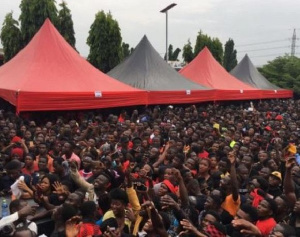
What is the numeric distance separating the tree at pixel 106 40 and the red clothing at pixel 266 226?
2029 centimetres

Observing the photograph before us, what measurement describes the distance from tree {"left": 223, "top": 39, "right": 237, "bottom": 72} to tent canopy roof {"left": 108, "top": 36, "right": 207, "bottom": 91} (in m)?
30.7

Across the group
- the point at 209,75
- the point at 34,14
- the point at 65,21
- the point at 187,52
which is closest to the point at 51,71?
the point at 209,75

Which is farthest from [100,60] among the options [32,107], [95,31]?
[32,107]

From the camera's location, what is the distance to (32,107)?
11812 millimetres

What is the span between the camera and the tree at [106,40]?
23.3 m

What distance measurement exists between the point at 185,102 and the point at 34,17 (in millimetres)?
11852

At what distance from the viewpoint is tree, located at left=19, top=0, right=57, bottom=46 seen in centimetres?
2339

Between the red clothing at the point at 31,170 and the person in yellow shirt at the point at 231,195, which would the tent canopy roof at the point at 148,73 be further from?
the person in yellow shirt at the point at 231,195

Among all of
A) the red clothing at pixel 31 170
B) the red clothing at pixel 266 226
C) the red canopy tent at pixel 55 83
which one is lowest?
the red clothing at pixel 266 226

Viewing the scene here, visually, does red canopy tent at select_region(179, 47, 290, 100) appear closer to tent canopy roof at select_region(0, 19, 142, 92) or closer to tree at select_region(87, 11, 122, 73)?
tree at select_region(87, 11, 122, 73)

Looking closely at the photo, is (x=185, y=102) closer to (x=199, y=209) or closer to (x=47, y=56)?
(x=47, y=56)

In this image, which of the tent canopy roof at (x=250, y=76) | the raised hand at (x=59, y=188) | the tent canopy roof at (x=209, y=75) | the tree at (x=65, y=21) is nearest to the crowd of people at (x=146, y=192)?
the raised hand at (x=59, y=188)

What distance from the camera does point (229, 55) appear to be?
47.4 metres

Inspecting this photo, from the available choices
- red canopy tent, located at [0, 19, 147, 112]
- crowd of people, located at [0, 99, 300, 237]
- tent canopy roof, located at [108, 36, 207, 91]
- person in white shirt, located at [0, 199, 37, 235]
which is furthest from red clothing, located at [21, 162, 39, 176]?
tent canopy roof, located at [108, 36, 207, 91]
